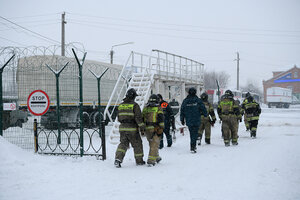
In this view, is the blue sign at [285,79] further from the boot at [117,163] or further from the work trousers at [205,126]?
the boot at [117,163]

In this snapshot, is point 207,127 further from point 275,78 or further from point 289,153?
point 275,78

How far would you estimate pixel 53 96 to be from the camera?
12352 millimetres

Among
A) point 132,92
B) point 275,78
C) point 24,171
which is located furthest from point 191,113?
point 275,78

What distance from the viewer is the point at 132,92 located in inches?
255

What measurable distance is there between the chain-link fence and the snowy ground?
47.2 inches

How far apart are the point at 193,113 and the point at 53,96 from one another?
693 centimetres

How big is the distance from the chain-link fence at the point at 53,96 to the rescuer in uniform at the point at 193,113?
8.47 feet

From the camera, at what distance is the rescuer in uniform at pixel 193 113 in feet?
26.6

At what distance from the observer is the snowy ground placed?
4.45m

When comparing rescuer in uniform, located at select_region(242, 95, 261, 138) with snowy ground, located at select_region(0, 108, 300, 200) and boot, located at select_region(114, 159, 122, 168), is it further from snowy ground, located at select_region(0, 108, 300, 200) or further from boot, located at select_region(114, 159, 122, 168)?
boot, located at select_region(114, 159, 122, 168)

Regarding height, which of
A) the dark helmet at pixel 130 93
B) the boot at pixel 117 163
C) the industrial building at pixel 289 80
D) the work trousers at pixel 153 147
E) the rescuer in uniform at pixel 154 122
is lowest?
the boot at pixel 117 163

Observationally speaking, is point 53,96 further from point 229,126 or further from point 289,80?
point 289,80

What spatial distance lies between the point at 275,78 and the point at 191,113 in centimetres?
6555

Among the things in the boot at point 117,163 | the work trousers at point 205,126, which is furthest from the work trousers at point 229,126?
the boot at point 117,163
